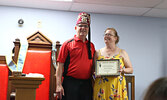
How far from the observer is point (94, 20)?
3867mm

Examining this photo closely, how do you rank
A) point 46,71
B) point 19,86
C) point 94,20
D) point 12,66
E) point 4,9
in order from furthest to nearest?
1. point 94,20
2. point 4,9
3. point 46,71
4. point 12,66
5. point 19,86

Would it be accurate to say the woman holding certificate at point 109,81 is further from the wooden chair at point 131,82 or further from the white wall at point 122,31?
the white wall at point 122,31

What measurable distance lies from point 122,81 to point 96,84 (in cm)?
27

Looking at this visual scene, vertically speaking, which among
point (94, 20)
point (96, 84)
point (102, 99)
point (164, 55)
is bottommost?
point (102, 99)

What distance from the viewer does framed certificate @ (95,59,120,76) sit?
1.99 m

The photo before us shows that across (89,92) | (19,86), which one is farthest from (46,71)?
(19,86)

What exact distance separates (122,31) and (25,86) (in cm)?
285

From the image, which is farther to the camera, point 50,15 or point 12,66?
point 50,15

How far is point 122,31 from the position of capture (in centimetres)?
392

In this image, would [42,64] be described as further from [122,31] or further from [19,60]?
[122,31]

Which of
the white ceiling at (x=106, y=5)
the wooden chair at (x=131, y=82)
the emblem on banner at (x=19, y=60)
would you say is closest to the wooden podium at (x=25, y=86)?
the emblem on banner at (x=19, y=60)

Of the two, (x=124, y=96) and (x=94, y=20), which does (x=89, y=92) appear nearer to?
(x=124, y=96)

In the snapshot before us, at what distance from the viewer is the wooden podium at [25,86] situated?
138 centimetres

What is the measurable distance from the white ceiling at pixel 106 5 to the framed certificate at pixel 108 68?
1.51 metres
